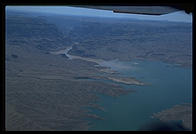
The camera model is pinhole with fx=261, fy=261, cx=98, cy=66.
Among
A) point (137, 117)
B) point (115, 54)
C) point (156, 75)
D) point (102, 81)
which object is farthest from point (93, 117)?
point (115, 54)

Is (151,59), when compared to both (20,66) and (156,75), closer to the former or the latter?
(156,75)

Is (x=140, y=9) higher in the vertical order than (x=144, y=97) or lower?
lower

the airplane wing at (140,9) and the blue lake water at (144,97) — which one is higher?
the blue lake water at (144,97)

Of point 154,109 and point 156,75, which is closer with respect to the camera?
point 154,109

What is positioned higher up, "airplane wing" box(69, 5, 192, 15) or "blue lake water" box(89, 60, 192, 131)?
"blue lake water" box(89, 60, 192, 131)

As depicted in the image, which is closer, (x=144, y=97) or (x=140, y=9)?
(x=140, y=9)

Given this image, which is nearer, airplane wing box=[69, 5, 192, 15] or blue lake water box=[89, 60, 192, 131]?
airplane wing box=[69, 5, 192, 15]

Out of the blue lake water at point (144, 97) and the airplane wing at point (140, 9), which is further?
the blue lake water at point (144, 97)

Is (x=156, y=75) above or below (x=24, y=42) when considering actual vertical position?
below
